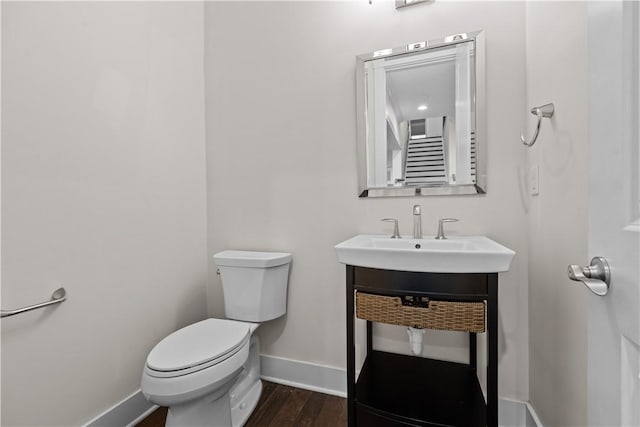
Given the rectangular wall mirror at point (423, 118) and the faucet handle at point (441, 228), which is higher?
the rectangular wall mirror at point (423, 118)

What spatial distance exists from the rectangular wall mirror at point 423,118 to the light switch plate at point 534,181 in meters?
0.18

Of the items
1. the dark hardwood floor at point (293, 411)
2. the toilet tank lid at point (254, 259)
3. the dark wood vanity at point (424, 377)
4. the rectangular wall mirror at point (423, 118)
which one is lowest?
the dark hardwood floor at point (293, 411)

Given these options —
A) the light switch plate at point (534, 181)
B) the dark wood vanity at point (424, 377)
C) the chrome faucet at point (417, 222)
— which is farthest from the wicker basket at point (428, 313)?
the light switch plate at point (534, 181)

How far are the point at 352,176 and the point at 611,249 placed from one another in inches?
46.0

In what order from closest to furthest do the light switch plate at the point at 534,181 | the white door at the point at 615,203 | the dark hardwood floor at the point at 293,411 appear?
the white door at the point at 615,203 < the light switch plate at the point at 534,181 < the dark hardwood floor at the point at 293,411

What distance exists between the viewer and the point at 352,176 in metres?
1.57

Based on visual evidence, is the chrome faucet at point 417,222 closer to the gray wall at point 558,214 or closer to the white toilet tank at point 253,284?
the gray wall at point 558,214

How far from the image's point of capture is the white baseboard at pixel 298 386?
1301mm

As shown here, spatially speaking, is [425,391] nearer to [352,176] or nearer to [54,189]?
[352,176]

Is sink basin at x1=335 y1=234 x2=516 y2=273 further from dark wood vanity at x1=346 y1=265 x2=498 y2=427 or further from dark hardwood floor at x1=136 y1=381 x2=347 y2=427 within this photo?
dark hardwood floor at x1=136 y1=381 x2=347 y2=427

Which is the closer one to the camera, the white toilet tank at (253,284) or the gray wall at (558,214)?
the gray wall at (558,214)

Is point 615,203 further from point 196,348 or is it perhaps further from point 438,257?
point 196,348

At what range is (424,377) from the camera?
4.32 ft

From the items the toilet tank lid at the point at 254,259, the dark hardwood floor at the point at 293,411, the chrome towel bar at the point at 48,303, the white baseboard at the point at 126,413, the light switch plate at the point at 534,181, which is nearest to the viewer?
the chrome towel bar at the point at 48,303
